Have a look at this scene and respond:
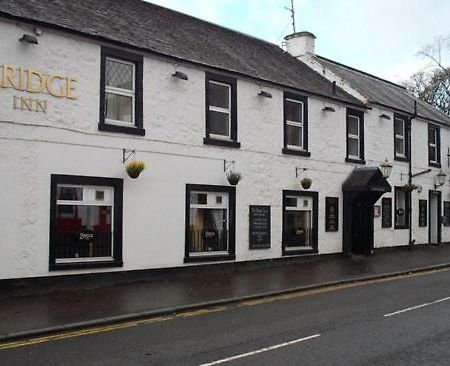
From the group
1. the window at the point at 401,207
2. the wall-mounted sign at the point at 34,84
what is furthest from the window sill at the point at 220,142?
the window at the point at 401,207

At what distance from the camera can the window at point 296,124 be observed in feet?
59.1

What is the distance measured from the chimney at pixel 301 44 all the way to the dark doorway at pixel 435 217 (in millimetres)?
8765

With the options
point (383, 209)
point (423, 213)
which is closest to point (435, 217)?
point (423, 213)

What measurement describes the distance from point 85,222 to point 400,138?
1514 cm

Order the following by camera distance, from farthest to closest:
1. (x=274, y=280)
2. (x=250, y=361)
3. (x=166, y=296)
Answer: (x=274, y=280) → (x=166, y=296) → (x=250, y=361)

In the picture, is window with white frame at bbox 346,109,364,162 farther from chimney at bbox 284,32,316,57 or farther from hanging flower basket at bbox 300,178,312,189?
chimney at bbox 284,32,316,57

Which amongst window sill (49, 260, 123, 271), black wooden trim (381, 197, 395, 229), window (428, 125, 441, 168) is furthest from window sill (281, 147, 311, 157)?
window (428, 125, 441, 168)

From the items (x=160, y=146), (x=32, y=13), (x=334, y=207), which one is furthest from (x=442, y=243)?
(x=32, y=13)

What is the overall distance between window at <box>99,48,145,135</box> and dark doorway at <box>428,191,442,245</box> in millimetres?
16515

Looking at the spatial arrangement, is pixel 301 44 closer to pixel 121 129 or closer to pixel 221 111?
pixel 221 111

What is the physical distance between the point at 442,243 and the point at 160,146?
17.0 metres

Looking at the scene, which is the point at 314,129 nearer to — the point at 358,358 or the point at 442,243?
the point at 442,243

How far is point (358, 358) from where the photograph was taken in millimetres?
6969

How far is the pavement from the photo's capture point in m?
9.50
